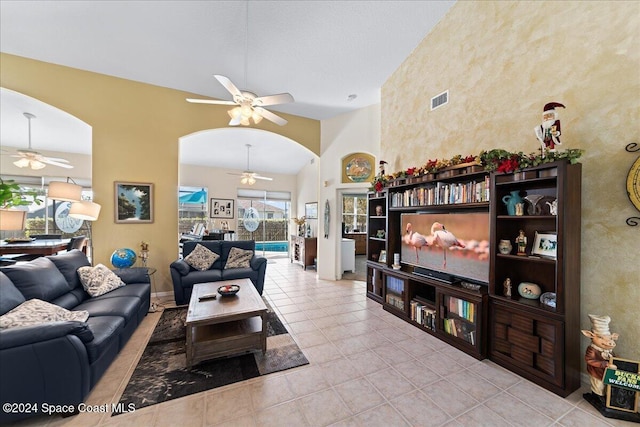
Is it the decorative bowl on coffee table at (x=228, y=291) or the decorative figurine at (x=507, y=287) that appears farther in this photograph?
the decorative bowl on coffee table at (x=228, y=291)

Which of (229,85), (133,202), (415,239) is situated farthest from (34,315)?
(415,239)

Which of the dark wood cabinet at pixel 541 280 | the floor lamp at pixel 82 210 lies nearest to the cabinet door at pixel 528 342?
the dark wood cabinet at pixel 541 280

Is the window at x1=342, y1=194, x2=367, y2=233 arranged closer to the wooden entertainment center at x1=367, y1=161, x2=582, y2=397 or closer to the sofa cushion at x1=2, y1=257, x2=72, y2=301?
the wooden entertainment center at x1=367, y1=161, x2=582, y2=397

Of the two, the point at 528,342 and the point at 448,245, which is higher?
→ the point at 448,245

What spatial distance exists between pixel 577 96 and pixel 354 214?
7087mm

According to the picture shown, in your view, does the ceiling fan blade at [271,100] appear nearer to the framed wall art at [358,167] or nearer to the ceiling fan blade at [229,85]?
the ceiling fan blade at [229,85]

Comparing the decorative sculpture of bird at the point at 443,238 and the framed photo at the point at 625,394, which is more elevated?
the decorative sculpture of bird at the point at 443,238

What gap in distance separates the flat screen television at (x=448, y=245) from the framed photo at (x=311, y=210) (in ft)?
12.6

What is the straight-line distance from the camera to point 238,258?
4359 millimetres

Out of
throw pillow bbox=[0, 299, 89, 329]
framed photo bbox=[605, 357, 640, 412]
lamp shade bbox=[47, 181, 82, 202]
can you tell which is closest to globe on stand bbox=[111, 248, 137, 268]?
lamp shade bbox=[47, 181, 82, 202]

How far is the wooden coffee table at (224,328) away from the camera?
2275 mm

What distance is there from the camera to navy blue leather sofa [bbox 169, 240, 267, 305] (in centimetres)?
376

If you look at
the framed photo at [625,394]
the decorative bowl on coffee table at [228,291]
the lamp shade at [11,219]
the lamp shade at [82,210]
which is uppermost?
the lamp shade at [82,210]

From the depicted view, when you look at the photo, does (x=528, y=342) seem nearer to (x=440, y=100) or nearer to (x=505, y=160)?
(x=505, y=160)
